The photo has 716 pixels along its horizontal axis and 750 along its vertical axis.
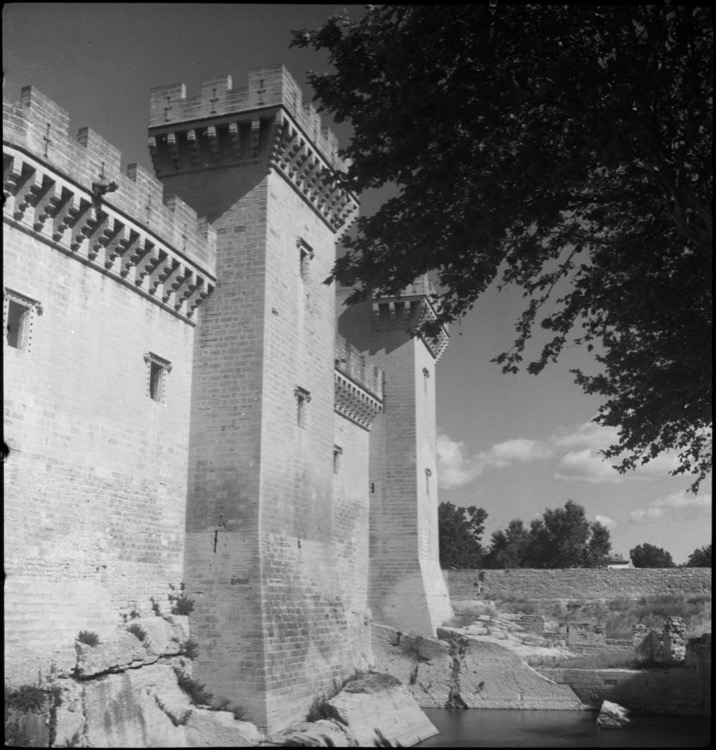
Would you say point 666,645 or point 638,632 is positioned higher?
point 666,645

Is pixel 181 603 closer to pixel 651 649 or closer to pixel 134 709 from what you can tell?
pixel 134 709

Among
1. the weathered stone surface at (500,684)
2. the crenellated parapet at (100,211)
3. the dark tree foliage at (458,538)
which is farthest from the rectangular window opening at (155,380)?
the dark tree foliage at (458,538)

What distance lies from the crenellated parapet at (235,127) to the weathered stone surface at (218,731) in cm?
1019

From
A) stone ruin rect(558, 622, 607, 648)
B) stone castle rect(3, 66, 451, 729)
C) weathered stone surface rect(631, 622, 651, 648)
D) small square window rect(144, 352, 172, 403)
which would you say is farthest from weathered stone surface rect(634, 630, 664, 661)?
small square window rect(144, 352, 172, 403)

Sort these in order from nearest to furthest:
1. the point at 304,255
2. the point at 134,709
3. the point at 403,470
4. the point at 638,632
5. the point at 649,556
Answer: the point at 134,709, the point at 304,255, the point at 403,470, the point at 638,632, the point at 649,556

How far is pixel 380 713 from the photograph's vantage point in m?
17.6

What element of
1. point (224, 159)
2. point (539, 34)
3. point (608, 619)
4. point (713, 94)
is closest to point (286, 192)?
point (224, 159)

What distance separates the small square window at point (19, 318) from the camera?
12.3 meters

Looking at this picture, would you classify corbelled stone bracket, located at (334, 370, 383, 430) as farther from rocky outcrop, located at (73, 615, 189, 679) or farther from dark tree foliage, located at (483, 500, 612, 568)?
dark tree foliage, located at (483, 500, 612, 568)

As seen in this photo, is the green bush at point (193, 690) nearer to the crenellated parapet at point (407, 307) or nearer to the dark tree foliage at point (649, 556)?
the crenellated parapet at point (407, 307)

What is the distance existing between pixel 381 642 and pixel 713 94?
19.1 meters

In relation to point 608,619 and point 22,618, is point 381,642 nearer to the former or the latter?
point 608,619

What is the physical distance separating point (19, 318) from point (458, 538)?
4700 centimetres

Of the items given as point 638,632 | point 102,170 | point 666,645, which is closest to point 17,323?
point 102,170
